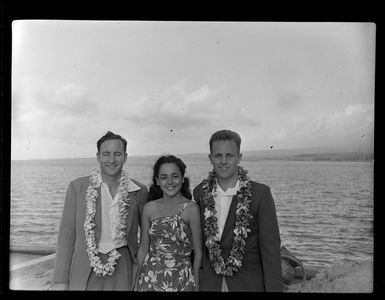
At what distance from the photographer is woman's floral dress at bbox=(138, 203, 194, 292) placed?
3328 millimetres

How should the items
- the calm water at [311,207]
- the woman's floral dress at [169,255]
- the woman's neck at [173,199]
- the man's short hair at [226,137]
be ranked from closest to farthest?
the woman's floral dress at [169,255] < the woman's neck at [173,199] < the man's short hair at [226,137] < the calm water at [311,207]

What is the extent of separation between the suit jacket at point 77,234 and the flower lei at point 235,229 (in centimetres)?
46

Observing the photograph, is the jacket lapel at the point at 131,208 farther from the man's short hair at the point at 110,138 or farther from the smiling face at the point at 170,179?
the man's short hair at the point at 110,138

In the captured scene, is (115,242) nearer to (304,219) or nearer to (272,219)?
(272,219)

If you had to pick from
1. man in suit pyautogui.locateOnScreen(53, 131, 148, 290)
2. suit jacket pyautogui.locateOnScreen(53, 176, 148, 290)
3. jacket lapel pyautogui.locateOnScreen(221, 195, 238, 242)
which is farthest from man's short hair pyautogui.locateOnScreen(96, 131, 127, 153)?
jacket lapel pyautogui.locateOnScreen(221, 195, 238, 242)

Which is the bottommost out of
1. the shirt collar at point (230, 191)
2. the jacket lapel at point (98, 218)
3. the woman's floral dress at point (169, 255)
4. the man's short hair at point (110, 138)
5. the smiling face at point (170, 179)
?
the woman's floral dress at point (169, 255)

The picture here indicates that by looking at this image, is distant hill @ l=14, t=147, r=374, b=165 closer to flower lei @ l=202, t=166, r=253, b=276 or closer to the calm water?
the calm water

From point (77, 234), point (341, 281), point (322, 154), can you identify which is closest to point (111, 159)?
point (77, 234)

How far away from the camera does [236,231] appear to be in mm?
3369

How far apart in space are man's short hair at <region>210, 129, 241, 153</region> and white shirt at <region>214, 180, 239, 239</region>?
0.32 m

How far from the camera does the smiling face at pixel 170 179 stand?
3.41 m

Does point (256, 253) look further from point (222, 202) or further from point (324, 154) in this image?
point (324, 154)

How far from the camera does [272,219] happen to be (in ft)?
11.3

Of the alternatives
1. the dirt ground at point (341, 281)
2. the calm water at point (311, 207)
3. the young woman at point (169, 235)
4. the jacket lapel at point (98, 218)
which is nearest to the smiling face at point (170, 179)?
the young woman at point (169, 235)
